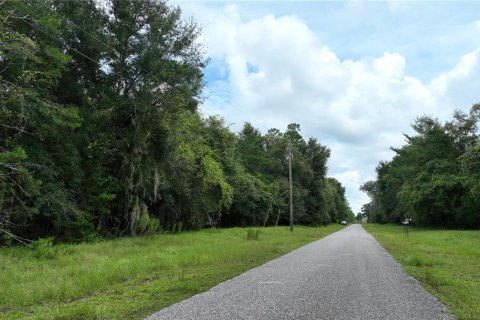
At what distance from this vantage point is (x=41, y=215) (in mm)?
17578

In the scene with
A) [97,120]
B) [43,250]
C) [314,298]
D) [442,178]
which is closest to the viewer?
[314,298]

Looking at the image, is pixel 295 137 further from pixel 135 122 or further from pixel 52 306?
pixel 52 306

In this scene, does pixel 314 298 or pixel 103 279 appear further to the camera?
pixel 103 279

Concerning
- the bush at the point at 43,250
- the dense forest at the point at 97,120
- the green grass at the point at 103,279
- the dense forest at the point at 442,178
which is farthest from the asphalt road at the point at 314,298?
the dense forest at the point at 442,178

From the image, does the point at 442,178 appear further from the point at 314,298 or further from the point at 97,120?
the point at 314,298

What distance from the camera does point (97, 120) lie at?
814 inches

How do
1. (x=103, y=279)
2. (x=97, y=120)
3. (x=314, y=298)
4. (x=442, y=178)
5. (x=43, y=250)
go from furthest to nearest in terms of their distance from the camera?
(x=442, y=178) < (x=97, y=120) < (x=43, y=250) < (x=103, y=279) < (x=314, y=298)

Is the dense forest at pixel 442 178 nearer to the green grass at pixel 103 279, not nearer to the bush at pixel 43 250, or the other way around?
the green grass at pixel 103 279

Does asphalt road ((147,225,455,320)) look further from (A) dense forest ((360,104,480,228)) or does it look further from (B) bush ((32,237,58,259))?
(A) dense forest ((360,104,480,228))

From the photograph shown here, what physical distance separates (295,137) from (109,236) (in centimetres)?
5656

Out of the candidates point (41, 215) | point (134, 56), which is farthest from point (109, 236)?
point (134, 56)

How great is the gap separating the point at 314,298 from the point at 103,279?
496cm

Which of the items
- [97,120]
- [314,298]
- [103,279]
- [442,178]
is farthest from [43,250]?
[442,178]

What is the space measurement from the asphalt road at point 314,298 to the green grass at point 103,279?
27.0 inches
